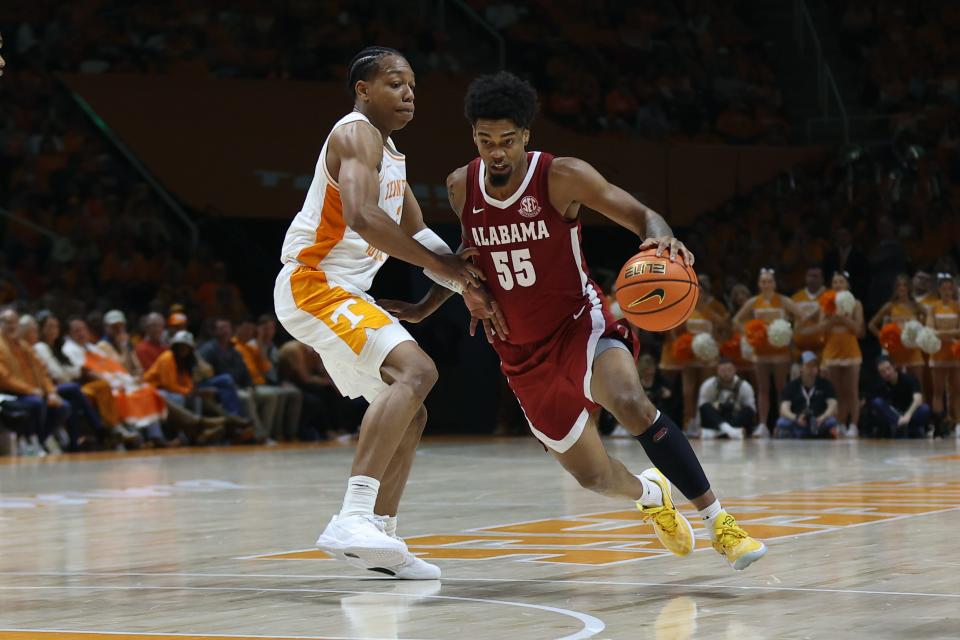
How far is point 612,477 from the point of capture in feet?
19.4

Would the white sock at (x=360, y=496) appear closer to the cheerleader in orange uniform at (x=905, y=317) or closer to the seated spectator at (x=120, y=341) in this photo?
the seated spectator at (x=120, y=341)

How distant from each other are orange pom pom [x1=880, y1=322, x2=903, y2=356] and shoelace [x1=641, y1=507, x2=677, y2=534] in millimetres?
10825

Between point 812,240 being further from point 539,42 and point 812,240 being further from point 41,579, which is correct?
point 41,579

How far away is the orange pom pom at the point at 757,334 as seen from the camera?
16.3 metres

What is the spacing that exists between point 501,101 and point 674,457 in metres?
1.47

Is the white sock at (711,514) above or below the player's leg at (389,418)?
below

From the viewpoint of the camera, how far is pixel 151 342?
54.0 ft

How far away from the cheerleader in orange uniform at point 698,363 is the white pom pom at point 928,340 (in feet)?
7.50

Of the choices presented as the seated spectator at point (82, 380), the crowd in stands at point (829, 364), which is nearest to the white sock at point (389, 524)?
the seated spectator at point (82, 380)

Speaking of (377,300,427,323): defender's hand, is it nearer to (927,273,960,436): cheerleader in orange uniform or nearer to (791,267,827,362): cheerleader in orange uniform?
(791,267,827,362): cheerleader in orange uniform

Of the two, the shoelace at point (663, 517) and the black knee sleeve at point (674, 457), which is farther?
the shoelace at point (663, 517)

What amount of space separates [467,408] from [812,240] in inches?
199

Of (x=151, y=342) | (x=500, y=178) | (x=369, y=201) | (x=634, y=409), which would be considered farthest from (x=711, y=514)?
(x=151, y=342)

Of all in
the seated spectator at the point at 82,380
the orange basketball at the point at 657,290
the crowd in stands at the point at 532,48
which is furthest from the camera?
the crowd in stands at the point at 532,48
